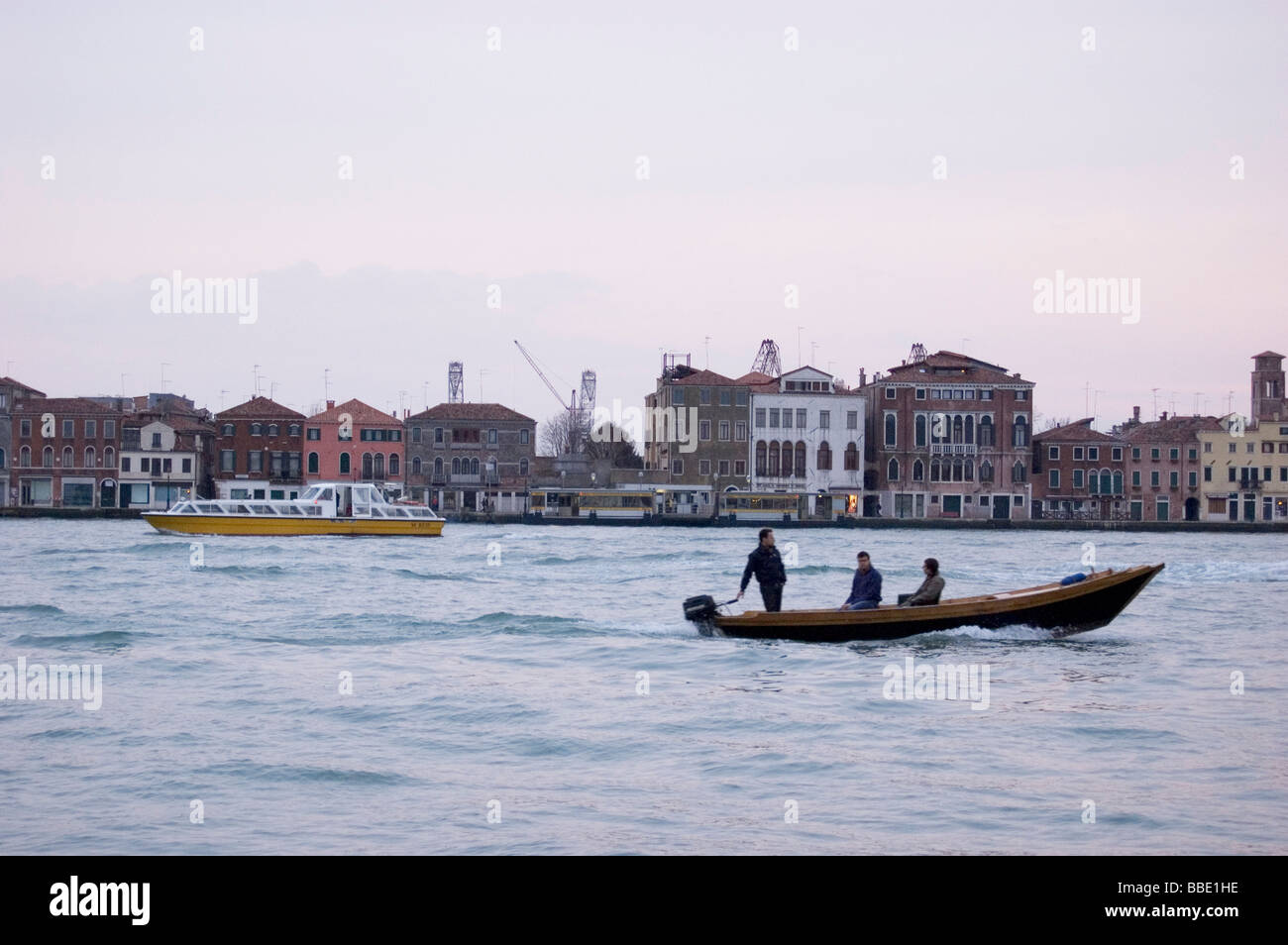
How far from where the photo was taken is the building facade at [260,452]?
241ft

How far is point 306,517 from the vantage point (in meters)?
50.1

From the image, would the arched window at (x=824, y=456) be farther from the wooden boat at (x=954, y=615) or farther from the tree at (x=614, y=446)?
the wooden boat at (x=954, y=615)

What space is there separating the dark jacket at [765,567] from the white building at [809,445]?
5758 cm

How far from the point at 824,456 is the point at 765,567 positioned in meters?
58.4

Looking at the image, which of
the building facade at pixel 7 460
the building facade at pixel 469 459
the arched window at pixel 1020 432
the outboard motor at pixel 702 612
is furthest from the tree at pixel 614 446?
the outboard motor at pixel 702 612

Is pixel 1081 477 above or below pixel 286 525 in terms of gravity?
above

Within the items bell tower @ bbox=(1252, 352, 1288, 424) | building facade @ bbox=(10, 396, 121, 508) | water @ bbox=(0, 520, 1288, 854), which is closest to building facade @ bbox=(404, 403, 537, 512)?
building facade @ bbox=(10, 396, 121, 508)

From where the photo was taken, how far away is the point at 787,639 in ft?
56.9

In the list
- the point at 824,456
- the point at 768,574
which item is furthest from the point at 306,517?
the point at 768,574

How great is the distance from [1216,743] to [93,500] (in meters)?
67.7

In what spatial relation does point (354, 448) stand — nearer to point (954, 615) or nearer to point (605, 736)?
point (954, 615)
